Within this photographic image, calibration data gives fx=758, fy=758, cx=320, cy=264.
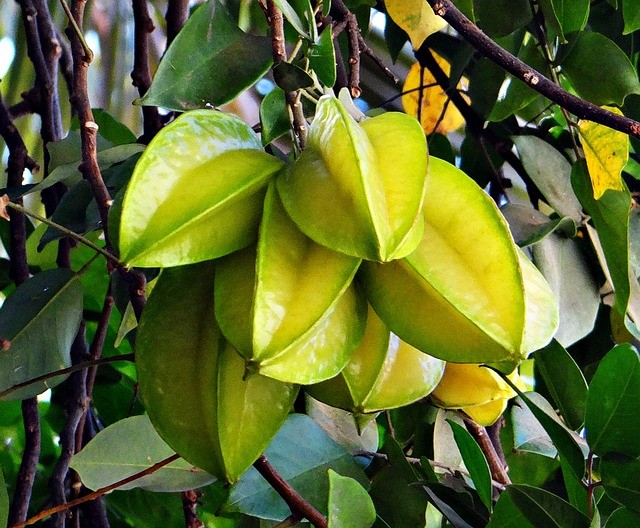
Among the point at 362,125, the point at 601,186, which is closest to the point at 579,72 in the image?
the point at 601,186

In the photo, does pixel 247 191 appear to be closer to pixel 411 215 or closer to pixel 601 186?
pixel 411 215

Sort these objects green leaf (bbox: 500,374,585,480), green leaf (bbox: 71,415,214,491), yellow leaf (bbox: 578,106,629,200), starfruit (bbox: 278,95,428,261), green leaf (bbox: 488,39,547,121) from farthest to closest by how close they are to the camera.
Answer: green leaf (bbox: 488,39,547,121) < yellow leaf (bbox: 578,106,629,200) < green leaf (bbox: 71,415,214,491) < green leaf (bbox: 500,374,585,480) < starfruit (bbox: 278,95,428,261)

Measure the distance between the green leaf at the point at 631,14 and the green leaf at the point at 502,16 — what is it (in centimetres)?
10

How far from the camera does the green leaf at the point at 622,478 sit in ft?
1.66

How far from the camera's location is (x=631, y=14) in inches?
31.7

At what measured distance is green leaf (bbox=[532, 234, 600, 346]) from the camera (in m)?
0.81

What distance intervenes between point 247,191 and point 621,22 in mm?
729

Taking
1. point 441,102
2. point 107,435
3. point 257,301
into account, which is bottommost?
point 107,435

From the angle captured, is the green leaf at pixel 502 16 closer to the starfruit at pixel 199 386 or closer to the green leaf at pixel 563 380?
the green leaf at pixel 563 380

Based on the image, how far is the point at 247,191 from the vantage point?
479 millimetres

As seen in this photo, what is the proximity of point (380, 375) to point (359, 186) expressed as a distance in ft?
0.47

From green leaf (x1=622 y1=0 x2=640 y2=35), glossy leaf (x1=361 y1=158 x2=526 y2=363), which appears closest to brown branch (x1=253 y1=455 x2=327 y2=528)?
glossy leaf (x1=361 y1=158 x2=526 y2=363)

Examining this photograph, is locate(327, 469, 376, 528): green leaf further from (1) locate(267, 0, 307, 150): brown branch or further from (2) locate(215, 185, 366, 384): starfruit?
(1) locate(267, 0, 307, 150): brown branch

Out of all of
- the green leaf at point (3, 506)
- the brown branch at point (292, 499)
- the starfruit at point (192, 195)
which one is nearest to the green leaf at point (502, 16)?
the starfruit at point (192, 195)
